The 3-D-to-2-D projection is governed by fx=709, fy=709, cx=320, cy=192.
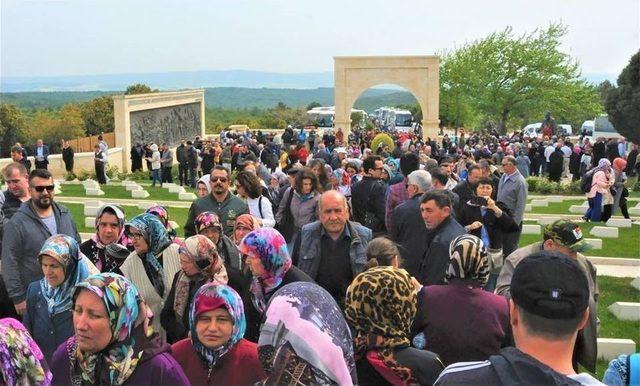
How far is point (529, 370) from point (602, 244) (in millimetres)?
12032

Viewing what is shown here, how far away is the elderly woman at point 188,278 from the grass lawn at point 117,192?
14712 millimetres

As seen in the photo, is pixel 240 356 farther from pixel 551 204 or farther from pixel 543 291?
pixel 551 204

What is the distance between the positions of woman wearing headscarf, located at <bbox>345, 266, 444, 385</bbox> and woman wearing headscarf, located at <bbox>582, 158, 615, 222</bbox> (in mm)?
12813

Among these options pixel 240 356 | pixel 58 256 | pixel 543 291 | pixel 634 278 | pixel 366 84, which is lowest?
pixel 634 278

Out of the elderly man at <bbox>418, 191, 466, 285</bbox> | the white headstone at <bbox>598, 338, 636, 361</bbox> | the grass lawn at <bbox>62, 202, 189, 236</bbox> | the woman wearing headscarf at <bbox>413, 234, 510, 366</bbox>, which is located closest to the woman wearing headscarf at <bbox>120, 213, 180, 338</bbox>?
the elderly man at <bbox>418, 191, 466, 285</bbox>

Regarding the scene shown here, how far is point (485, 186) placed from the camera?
766cm

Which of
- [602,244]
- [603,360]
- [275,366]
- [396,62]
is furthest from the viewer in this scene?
[396,62]

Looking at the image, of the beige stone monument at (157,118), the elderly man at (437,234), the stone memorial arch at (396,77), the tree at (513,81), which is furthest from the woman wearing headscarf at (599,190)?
the tree at (513,81)

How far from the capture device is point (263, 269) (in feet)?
15.9

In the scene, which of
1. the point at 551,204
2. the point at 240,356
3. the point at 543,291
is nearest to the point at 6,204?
the point at 240,356

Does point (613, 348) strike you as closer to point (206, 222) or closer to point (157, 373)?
point (206, 222)

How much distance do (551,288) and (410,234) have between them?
460 cm

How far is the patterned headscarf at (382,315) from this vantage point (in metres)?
3.38

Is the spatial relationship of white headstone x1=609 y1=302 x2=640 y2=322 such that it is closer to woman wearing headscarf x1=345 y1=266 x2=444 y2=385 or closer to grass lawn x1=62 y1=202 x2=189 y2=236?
woman wearing headscarf x1=345 y1=266 x2=444 y2=385
